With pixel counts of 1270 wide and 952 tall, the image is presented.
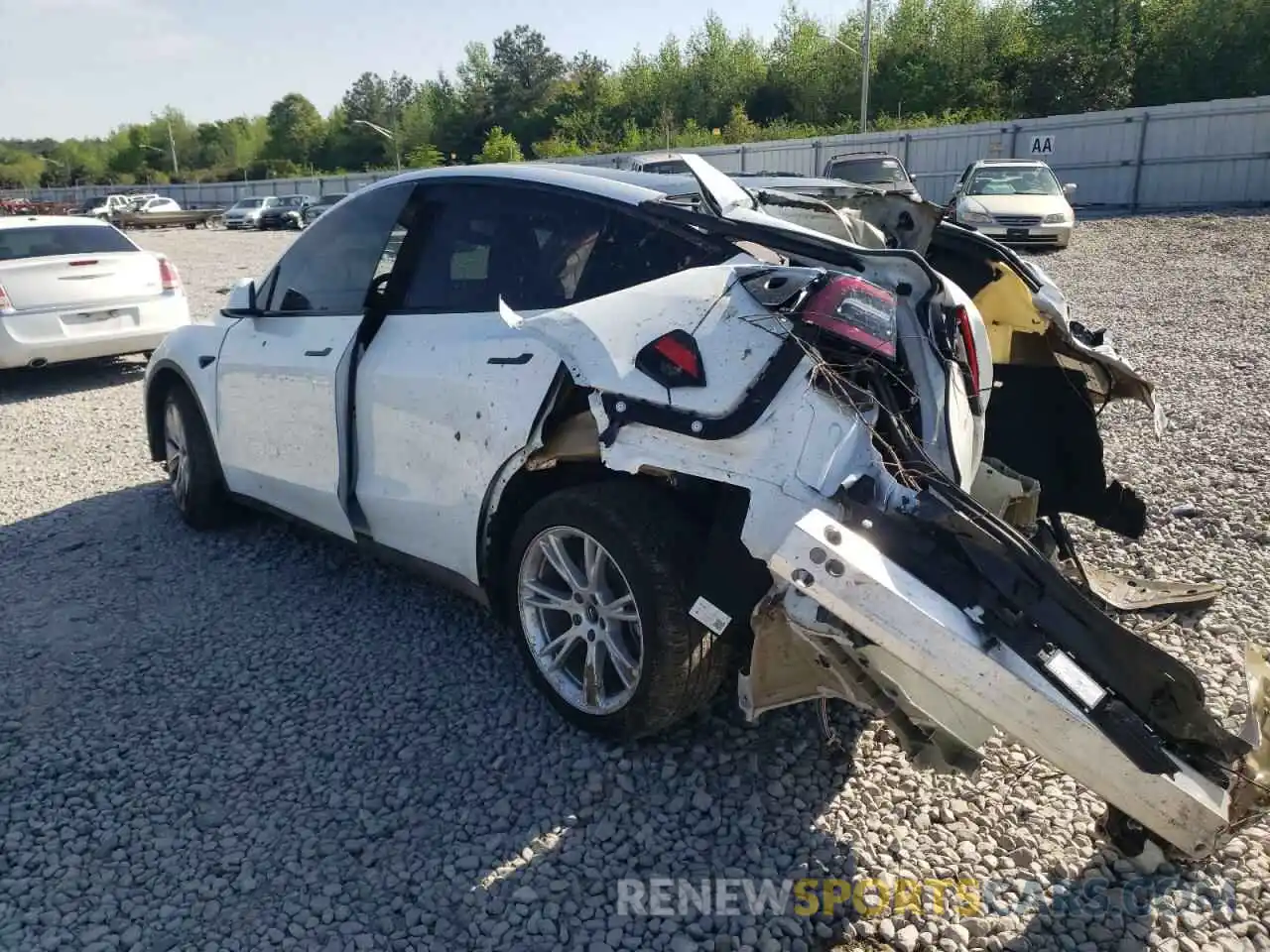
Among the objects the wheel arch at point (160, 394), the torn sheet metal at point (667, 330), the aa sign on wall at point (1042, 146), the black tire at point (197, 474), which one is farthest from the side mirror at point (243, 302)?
the aa sign on wall at point (1042, 146)

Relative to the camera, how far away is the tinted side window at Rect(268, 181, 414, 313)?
404 centimetres

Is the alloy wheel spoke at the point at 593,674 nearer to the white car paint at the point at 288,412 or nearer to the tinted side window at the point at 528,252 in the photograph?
the tinted side window at the point at 528,252

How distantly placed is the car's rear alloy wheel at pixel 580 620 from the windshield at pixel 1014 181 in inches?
679

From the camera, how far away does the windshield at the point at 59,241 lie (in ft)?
29.9

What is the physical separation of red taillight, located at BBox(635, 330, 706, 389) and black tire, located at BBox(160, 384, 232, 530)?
3.18 m

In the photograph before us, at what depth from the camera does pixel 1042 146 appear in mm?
27812

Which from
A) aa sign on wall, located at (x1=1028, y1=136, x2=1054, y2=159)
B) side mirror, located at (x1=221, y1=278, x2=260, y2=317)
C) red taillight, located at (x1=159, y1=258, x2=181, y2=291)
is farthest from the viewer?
aa sign on wall, located at (x1=1028, y1=136, x2=1054, y2=159)

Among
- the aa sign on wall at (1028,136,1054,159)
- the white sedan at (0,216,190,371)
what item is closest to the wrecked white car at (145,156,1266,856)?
the white sedan at (0,216,190,371)

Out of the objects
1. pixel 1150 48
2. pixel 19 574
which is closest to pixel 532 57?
pixel 1150 48

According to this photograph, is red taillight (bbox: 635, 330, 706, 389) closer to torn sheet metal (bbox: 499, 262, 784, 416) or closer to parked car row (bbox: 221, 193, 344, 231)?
torn sheet metal (bbox: 499, 262, 784, 416)

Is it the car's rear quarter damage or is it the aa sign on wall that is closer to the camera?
the car's rear quarter damage

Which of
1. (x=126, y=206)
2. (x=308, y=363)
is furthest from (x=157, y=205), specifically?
(x=308, y=363)

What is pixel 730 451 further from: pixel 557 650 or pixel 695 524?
pixel 557 650

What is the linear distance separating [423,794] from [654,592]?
996mm
